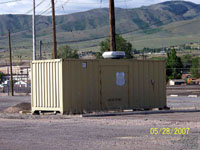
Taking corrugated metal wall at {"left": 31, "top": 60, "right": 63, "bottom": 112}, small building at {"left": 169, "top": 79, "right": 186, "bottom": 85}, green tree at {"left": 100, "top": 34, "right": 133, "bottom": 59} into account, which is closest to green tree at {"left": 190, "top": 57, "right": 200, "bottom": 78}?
small building at {"left": 169, "top": 79, "right": 186, "bottom": 85}

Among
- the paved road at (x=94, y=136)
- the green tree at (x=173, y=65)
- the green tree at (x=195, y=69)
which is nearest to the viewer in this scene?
the paved road at (x=94, y=136)

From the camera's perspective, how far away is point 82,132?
1550 cm

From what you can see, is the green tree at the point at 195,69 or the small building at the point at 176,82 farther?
the green tree at the point at 195,69

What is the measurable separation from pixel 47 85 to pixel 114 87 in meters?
3.32

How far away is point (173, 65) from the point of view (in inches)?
3219

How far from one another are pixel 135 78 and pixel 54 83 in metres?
4.41

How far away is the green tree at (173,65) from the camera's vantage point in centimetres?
8094

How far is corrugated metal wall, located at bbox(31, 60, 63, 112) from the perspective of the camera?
73.7 ft

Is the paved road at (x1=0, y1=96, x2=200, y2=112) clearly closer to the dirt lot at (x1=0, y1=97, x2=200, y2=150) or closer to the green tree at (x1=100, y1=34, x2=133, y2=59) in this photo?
the dirt lot at (x1=0, y1=97, x2=200, y2=150)

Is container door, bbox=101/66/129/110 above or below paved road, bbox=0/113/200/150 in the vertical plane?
above

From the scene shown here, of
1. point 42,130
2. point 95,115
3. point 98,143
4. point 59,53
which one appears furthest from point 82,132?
point 59,53

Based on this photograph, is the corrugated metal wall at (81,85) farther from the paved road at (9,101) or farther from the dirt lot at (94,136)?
the paved road at (9,101)
